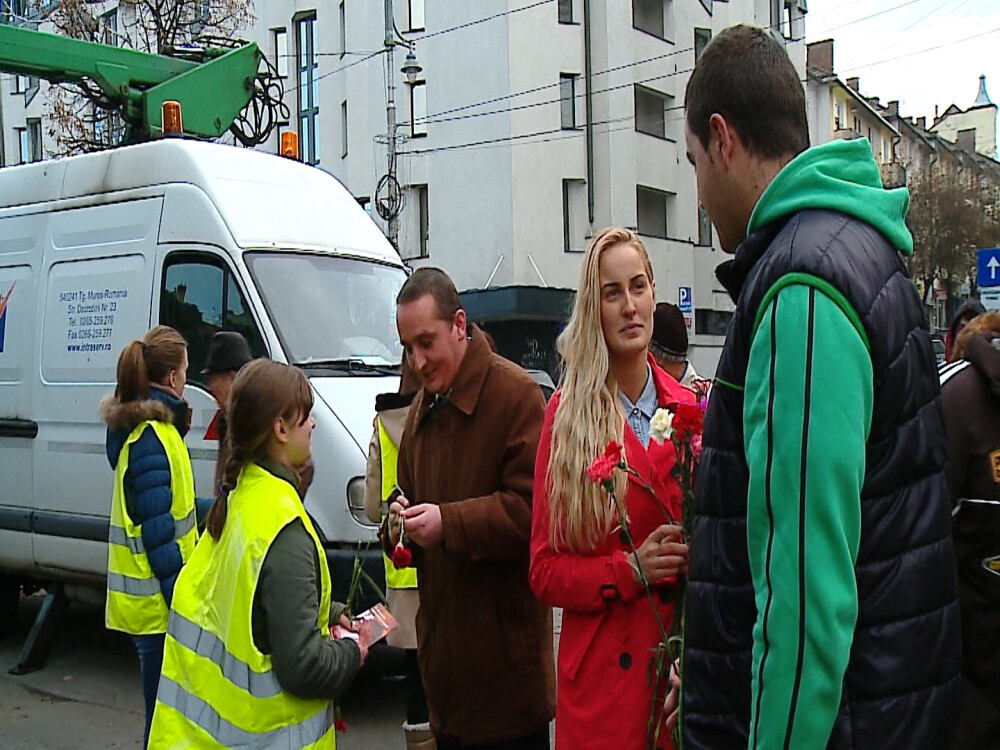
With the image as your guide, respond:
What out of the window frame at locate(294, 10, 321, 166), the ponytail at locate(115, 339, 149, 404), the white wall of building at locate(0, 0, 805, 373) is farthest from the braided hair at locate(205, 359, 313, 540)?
the window frame at locate(294, 10, 321, 166)

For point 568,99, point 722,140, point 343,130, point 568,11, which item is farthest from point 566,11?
point 722,140

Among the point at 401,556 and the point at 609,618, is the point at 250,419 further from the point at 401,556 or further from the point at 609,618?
the point at 609,618

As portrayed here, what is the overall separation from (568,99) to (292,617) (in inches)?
1051

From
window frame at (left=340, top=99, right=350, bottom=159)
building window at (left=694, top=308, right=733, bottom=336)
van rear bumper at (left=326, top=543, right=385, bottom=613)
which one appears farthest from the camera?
building window at (left=694, top=308, right=733, bottom=336)

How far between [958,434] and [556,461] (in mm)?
1082

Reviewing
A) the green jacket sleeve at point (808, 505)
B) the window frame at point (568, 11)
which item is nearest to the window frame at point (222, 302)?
the green jacket sleeve at point (808, 505)

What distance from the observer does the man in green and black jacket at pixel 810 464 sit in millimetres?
1599

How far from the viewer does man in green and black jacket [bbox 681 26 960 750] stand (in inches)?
62.9

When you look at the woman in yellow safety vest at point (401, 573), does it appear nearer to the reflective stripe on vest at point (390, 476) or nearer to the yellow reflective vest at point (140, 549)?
the reflective stripe on vest at point (390, 476)

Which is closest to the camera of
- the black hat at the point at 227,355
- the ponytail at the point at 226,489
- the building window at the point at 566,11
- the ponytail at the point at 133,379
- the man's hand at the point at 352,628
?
the ponytail at the point at 226,489

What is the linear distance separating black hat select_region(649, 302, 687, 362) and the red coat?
8.28ft

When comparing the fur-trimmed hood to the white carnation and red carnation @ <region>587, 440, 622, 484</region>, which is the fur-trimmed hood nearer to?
red carnation @ <region>587, 440, 622, 484</region>

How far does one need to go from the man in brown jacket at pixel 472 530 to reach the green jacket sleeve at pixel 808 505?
1.53m

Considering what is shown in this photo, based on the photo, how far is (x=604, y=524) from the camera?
2670 millimetres
